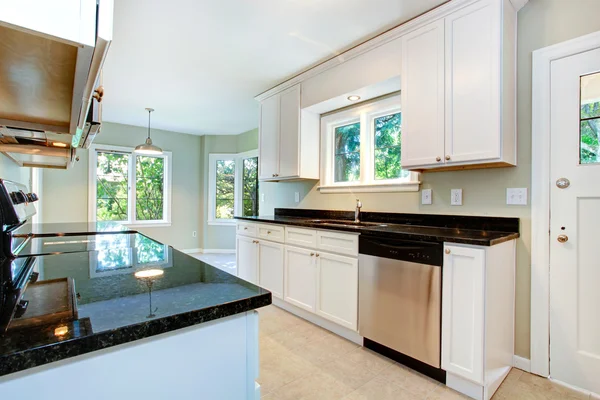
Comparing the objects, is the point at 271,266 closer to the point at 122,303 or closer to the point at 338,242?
the point at 338,242

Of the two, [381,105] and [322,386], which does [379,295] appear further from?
[381,105]

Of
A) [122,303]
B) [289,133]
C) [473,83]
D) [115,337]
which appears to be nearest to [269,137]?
[289,133]

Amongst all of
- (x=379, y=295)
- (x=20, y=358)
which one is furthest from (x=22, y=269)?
(x=379, y=295)

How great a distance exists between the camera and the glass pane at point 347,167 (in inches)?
124

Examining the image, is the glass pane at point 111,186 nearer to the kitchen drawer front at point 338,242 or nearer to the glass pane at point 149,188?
the glass pane at point 149,188

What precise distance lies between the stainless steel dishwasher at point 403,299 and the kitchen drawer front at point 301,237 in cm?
53

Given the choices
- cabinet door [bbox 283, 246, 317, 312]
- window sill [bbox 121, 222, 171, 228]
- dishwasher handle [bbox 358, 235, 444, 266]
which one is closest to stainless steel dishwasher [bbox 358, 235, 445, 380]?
dishwasher handle [bbox 358, 235, 444, 266]

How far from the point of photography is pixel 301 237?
277cm

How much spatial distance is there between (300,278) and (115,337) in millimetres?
2338

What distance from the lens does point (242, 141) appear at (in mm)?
6117

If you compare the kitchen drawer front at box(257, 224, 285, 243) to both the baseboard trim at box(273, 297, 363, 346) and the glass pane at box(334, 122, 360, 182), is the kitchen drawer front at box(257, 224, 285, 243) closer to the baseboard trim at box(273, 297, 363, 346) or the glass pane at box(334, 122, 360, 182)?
the baseboard trim at box(273, 297, 363, 346)

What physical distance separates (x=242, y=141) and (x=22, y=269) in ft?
17.7

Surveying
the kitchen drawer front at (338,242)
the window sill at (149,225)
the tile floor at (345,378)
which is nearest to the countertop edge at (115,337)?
the tile floor at (345,378)

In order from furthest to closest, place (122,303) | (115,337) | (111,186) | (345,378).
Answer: (111,186), (345,378), (122,303), (115,337)
